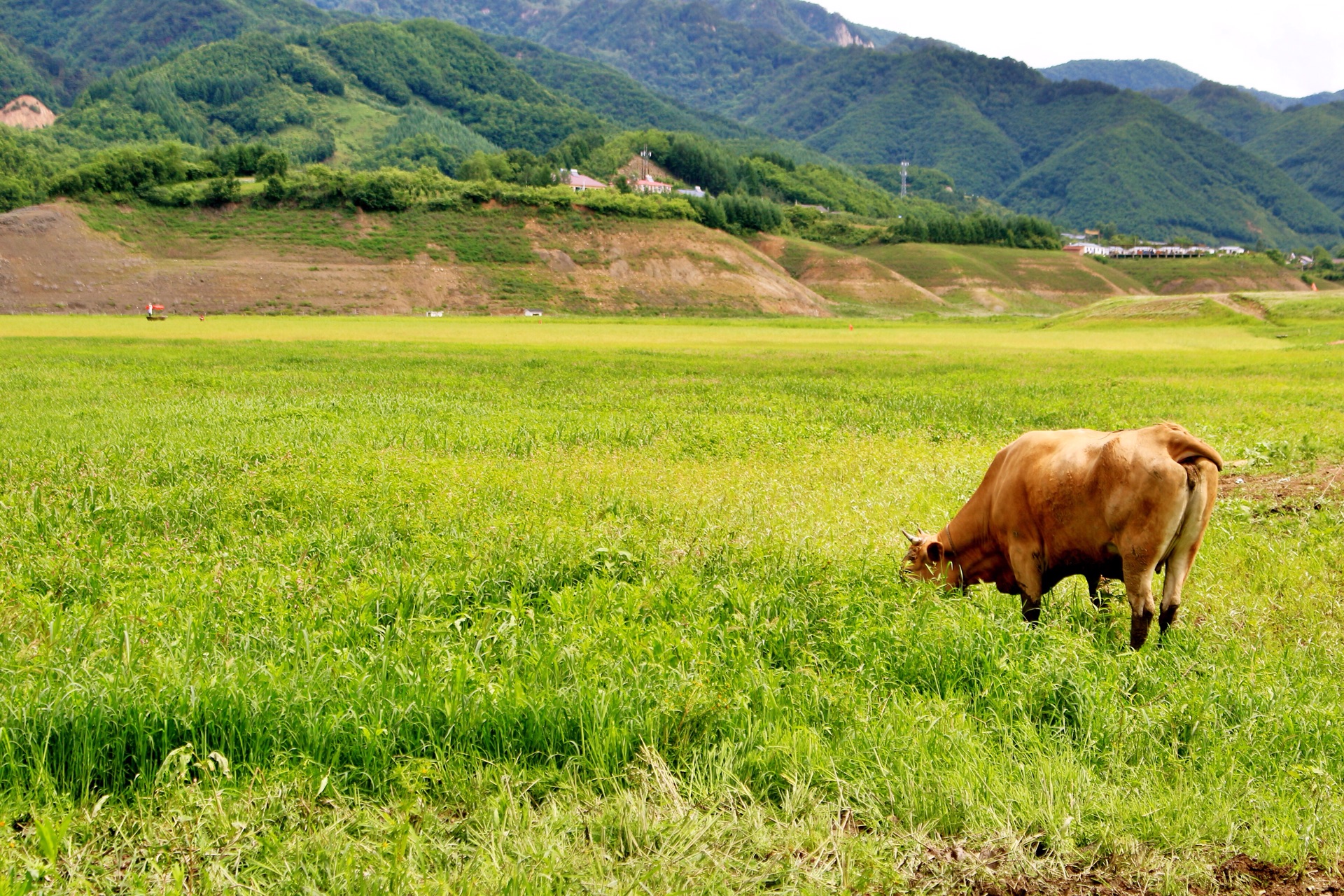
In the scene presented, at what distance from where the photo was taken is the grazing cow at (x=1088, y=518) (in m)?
5.38

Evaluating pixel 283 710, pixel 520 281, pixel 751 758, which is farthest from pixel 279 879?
pixel 520 281

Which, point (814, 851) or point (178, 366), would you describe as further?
point (178, 366)

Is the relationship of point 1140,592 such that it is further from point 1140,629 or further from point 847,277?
point 847,277

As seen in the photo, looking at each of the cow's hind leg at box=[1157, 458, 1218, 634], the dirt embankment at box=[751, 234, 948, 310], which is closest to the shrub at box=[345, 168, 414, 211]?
the dirt embankment at box=[751, 234, 948, 310]

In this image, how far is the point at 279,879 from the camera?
3.62 meters

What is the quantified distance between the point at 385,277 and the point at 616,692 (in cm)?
9370

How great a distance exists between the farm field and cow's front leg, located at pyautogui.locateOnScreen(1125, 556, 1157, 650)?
0.82 feet

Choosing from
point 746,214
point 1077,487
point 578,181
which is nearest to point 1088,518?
point 1077,487

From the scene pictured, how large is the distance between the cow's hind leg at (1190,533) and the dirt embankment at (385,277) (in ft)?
279

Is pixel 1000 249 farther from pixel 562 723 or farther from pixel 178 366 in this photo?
pixel 562 723

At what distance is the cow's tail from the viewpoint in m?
5.27

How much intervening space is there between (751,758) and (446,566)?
13.0 feet

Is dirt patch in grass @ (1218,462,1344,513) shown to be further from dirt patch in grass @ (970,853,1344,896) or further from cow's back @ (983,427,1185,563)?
dirt patch in grass @ (970,853,1344,896)

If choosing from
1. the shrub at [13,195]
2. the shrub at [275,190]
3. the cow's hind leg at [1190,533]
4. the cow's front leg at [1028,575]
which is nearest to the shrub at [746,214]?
the shrub at [275,190]
